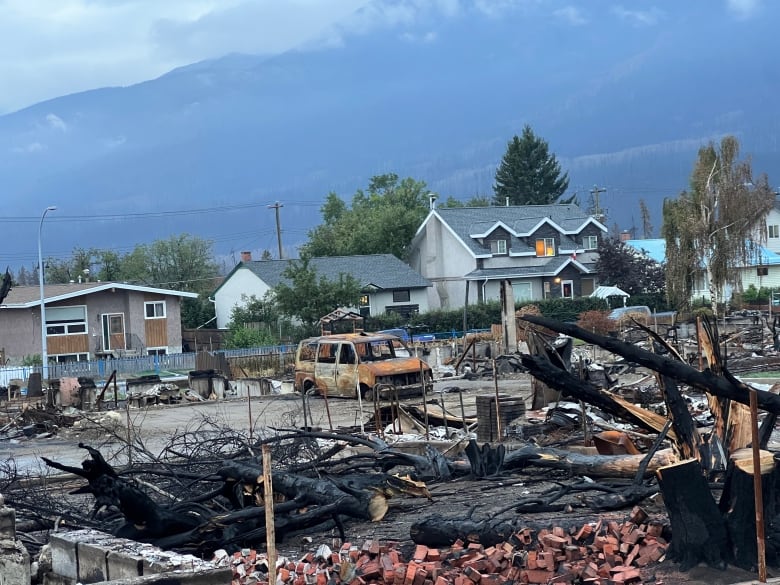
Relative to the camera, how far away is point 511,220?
73.6 m

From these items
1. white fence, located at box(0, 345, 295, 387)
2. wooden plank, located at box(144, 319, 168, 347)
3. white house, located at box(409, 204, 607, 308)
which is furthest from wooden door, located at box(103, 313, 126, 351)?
white house, located at box(409, 204, 607, 308)

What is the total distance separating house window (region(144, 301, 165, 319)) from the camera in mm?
53844

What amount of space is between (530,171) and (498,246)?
37.3 m

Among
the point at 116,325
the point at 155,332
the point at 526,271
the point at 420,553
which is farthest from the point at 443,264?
the point at 420,553

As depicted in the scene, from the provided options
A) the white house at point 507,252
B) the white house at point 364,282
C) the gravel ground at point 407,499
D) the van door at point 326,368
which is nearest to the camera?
the gravel ground at point 407,499

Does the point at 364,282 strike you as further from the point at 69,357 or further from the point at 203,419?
the point at 203,419

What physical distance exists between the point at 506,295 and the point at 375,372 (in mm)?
13351

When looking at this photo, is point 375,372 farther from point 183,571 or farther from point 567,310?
point 567,310

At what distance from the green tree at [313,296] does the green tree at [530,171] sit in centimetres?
5619

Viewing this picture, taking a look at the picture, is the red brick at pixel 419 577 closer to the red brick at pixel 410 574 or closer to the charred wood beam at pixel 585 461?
the red brick at pixel 410 574

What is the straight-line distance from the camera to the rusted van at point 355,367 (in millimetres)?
26734

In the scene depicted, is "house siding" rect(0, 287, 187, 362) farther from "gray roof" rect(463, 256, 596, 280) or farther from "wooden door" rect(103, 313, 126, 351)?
"gray roof" rect(463, 256, 596, 280)

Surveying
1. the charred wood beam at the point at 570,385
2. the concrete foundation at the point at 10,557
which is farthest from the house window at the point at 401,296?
the concrete foundation at the point at 10,557

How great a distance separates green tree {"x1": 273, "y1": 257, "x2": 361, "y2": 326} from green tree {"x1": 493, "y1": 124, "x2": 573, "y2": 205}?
56.2 meters
